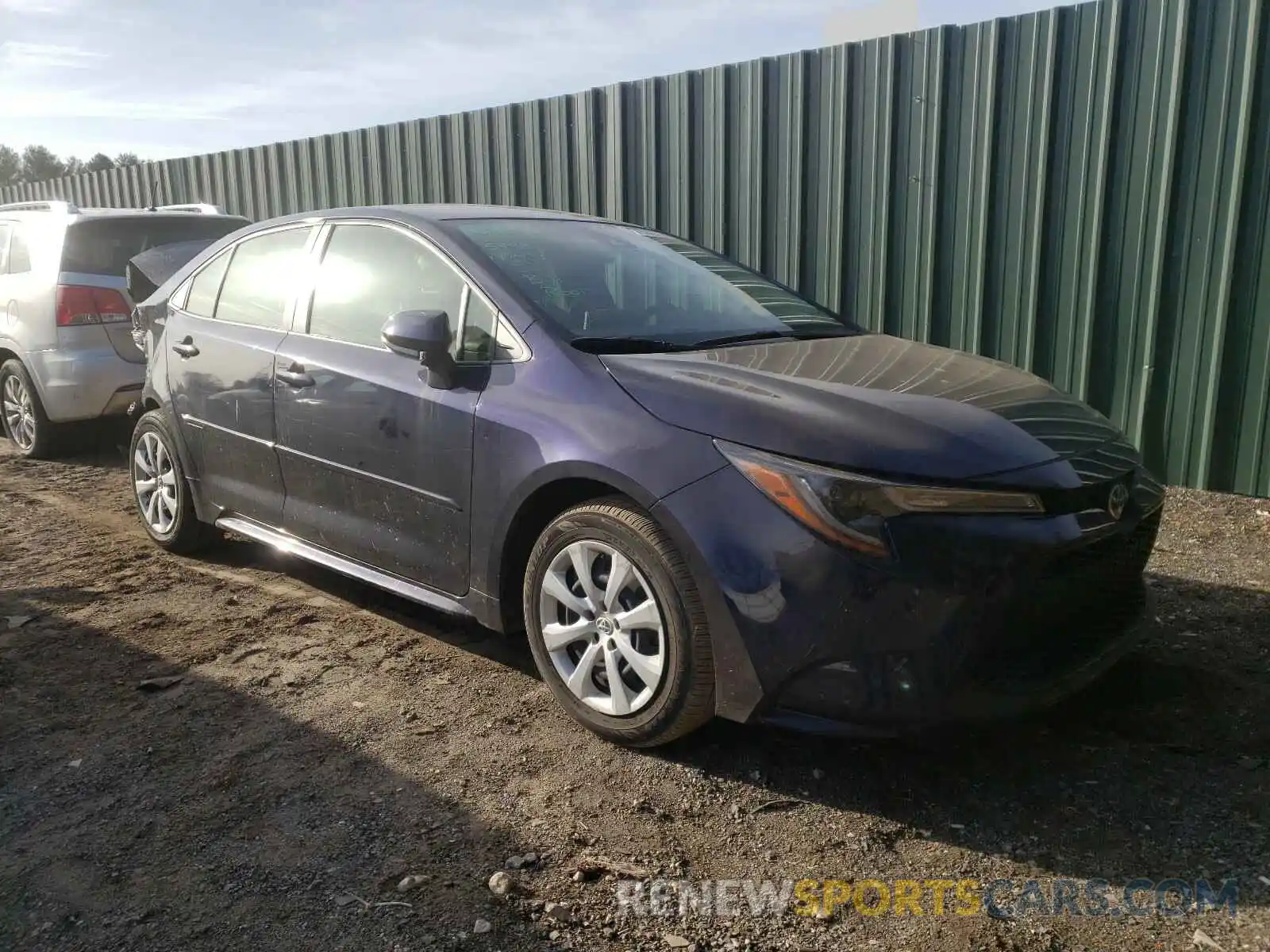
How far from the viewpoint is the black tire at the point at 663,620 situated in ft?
8.87

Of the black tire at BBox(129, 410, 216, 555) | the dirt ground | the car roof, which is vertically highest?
the car roof

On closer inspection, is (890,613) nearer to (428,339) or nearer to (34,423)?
(428,339)

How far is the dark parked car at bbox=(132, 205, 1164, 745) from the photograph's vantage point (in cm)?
251

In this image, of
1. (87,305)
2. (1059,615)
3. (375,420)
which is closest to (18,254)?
(87,305)

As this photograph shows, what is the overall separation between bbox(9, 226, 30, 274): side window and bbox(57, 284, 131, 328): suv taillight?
0.57 metres

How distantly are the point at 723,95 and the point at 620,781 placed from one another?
18.1 ft

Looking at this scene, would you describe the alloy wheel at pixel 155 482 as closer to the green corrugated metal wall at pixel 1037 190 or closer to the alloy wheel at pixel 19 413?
the alloy wheel at pixel 19 413

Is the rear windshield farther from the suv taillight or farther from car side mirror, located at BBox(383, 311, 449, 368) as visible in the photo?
car side mirror, located at BBox(383, 311, 449, 368)

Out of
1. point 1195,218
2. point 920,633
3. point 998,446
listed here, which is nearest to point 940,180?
point 1195,218

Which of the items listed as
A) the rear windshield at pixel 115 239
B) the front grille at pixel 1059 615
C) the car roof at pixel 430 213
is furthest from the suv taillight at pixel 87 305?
the front grille at pixel 1059 615

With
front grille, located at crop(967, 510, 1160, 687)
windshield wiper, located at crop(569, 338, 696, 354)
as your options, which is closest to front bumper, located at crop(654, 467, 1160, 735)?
front grille, located at crop(967, 510, 1160, 687)

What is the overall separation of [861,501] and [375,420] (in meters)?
1.83

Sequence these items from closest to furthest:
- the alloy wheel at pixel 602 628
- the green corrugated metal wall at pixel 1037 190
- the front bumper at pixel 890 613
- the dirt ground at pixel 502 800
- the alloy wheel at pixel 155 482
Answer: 1. the dirt ground at pixel 502 800
2. the front bumper at pixel 890 613
3. the alloy wheel at pixel 602 628
4. the alloy wheel at pixel 155 482
5. the green corrugated metal wall at pixel 1037 190

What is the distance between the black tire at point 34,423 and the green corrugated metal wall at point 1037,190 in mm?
4569
